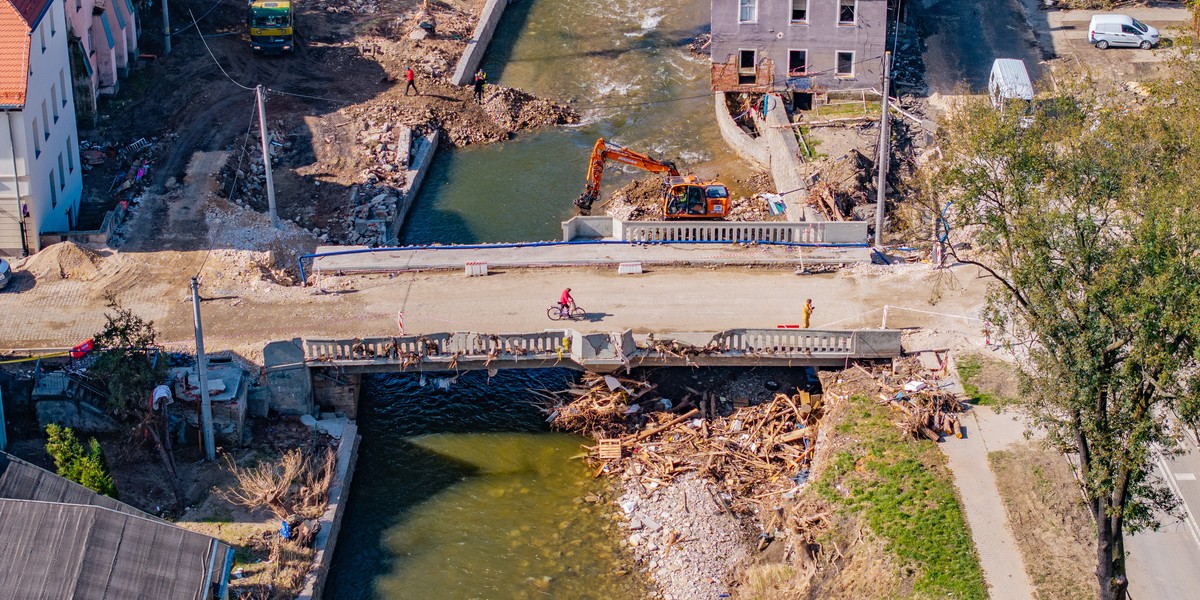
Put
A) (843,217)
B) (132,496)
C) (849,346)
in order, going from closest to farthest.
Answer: (132,496)
(849,346)
(843,217)

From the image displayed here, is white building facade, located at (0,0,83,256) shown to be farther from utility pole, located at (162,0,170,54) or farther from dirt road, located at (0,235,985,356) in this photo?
utility pole, located at (162,0,170,54)

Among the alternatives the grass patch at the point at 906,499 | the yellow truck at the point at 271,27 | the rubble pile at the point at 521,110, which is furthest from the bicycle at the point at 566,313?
the yellow truck at the point at 271,27

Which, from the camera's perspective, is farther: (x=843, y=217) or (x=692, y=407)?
(x=843, y=217)

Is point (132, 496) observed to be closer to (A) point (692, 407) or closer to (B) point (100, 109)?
(A) point (692, 407)

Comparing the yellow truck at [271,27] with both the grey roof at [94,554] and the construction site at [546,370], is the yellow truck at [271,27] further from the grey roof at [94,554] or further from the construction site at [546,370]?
the grey roof at [94,554]

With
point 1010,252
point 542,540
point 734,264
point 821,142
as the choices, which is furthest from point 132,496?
point 821,142
